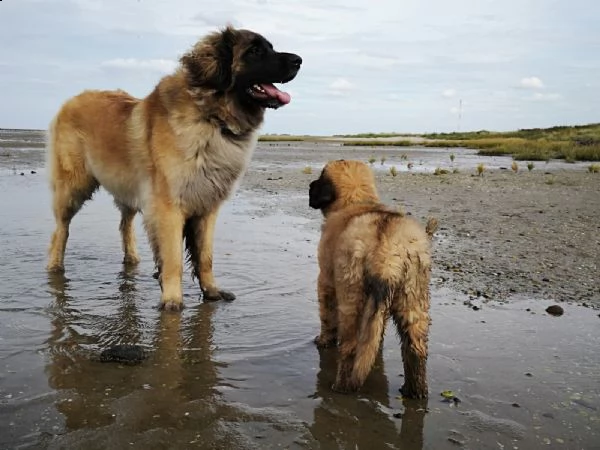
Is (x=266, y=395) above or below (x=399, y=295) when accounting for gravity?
below

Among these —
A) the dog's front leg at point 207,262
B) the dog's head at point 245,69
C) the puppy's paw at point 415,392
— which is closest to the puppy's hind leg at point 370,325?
the puppy's paw at point 415,392

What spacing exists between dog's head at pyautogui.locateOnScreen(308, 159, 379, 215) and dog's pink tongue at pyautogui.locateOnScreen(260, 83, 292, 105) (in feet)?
3.13

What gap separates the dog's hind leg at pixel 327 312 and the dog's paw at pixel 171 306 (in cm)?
141

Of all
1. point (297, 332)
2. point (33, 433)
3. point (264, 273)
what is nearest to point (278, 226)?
point (264, 273)

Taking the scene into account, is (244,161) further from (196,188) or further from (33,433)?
(33,433)

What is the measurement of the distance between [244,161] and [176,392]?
8.23ft

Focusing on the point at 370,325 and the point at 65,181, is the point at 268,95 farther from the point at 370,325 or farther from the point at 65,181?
the point at 65,181

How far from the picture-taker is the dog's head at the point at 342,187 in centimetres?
419

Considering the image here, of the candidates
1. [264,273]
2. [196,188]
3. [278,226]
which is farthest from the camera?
[278,226]

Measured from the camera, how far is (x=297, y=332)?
4.34 meters

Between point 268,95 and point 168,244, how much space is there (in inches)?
59.9

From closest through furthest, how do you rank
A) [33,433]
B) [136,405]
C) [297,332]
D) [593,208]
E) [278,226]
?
1. [33,433]
2. [136,405]
3. [297,332]
4. [278,226]
5. [593,208]

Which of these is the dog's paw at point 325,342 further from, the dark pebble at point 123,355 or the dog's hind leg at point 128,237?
the dog's hind leg at point 128,237

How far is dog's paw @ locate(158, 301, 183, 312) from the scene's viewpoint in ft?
16.0
